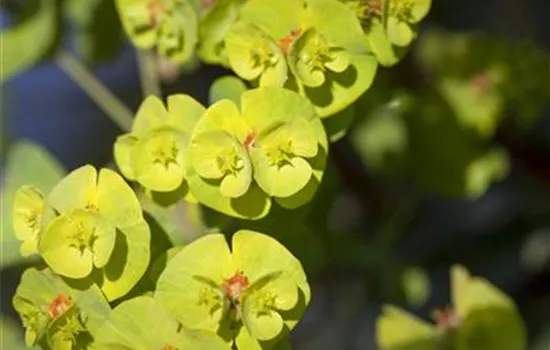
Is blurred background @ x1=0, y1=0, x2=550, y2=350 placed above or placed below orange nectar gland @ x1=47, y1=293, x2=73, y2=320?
below

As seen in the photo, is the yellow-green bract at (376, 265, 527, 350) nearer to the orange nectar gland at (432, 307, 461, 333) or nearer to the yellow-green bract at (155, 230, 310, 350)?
the orange nectar gland at (432, 307, 461, 333)

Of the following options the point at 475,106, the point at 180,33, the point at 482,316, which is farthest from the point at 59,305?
the point at 475,106

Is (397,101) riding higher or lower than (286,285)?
lower

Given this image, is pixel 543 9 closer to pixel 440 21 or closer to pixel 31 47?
pixel 440 21

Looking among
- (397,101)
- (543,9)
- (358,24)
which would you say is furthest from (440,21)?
(358,24)

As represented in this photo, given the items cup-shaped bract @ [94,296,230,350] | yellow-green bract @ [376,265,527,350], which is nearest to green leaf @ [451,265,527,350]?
yellow-green bract @ [376,265,527,350]

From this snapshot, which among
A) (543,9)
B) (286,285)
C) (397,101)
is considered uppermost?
(286,285)

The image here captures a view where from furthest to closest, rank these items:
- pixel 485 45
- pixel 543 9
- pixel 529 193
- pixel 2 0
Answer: pixel 543 9 → pixel 529 193 → pixel 485 45 → pixel 2 0
